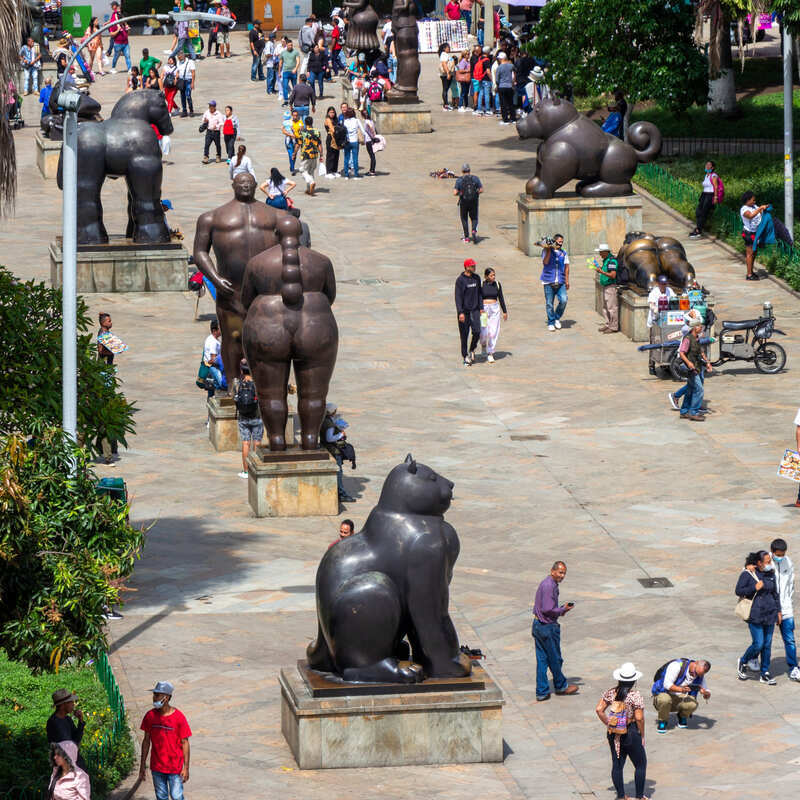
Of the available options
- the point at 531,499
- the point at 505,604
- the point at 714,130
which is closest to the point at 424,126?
the point at 714,130

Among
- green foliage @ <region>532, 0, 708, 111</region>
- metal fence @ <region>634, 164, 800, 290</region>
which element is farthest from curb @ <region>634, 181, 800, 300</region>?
green foliage @ <region>532, 0, 708, 111</region>

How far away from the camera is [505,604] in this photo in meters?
19.3

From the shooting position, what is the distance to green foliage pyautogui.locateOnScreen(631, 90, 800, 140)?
4228cm

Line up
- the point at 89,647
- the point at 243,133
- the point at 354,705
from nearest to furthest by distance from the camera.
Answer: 1. the point at 89,647
2. the point at 354,705
3. the point at 243,133

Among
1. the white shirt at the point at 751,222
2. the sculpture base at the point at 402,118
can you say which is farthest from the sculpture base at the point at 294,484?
the sculpture base at the point at 402,118

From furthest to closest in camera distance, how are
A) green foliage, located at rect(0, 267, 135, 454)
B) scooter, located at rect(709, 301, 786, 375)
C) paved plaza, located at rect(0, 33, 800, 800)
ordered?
scooter, located at rect(709, 301, 786, 375)
green foliage, located at rect(0, 267, 135, 454)
paved plaza, located at rect(0, 33, 800, 800)

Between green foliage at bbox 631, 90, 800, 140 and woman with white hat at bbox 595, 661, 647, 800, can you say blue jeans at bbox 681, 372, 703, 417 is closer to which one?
woman with white hat at bbox 595, 661, 647, 800

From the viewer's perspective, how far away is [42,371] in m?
17.6

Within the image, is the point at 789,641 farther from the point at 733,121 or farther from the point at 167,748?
the point at 733,121

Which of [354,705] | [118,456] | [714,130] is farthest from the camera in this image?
[714,130]

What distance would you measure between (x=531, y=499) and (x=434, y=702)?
7845mm

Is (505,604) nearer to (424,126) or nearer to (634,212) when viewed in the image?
(634,212)

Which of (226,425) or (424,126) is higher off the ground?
(424,126)

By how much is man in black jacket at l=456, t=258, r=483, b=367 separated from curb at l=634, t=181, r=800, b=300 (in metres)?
6.57
